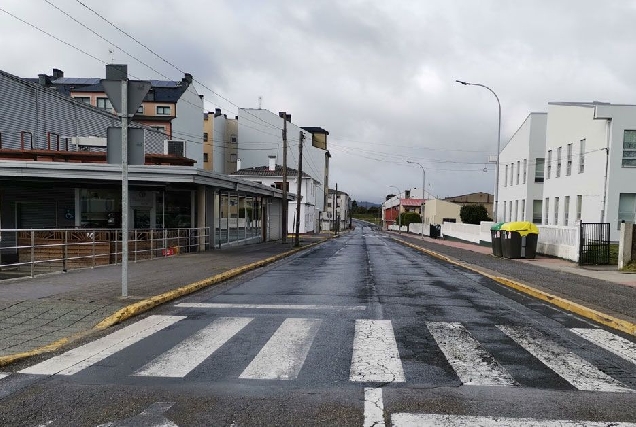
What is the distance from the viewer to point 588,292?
462 inches

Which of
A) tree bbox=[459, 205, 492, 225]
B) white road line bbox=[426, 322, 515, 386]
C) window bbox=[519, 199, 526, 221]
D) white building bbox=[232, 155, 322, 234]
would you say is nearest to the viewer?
white road line bbox=[426, 322, 515, 386]

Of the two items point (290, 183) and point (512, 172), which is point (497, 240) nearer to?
point (512, 172)

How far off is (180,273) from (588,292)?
10.0 meters

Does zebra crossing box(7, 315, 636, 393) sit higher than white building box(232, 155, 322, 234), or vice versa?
white building box(232, 155, 322, 234)

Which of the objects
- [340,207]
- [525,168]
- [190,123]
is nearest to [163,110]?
[190,123]

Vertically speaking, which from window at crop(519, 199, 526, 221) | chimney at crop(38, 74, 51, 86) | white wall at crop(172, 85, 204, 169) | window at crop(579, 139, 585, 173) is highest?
chimney at crop(38, 74, 51, 86)

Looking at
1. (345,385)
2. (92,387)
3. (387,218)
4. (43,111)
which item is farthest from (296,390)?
(387,218)

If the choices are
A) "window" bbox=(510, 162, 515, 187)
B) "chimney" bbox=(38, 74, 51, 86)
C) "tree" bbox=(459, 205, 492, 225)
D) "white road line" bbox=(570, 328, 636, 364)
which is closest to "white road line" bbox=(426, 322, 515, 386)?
"white road line" bbox=(570, 328, 636, 364)

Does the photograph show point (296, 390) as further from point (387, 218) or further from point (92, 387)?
point (387, 218)

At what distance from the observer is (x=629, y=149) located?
27188 millimetres

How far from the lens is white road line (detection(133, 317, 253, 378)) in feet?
17.9

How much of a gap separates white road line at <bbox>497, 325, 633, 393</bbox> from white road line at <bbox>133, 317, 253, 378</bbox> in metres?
3.91

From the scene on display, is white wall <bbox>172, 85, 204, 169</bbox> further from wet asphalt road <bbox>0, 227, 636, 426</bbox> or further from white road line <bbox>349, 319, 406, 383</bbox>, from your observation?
white road line <bbox>349, 319, 406, 383</bbox>

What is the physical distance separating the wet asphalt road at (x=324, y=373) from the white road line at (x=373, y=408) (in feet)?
0.06
